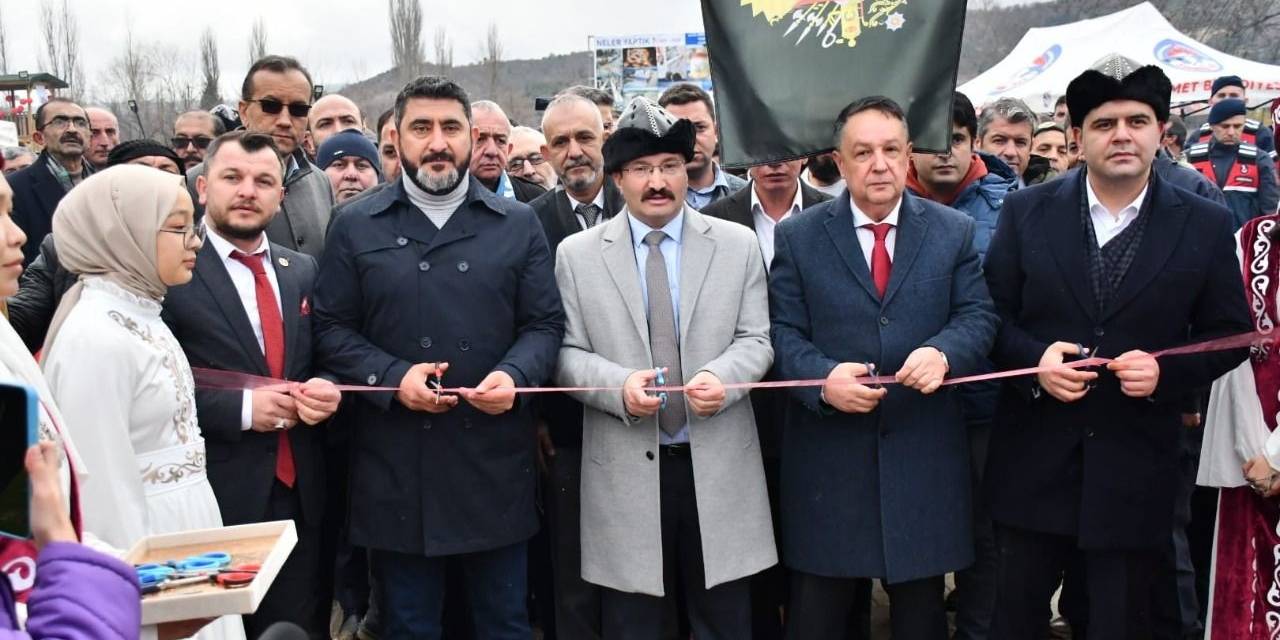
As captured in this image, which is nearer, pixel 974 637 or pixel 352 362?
pixel 352 362

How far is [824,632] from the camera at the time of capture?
13.0 ft

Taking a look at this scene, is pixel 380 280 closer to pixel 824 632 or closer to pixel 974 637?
pixel 824 632

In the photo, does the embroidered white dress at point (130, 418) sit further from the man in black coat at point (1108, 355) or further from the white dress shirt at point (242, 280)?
the man in black coat at point (1108, 355)

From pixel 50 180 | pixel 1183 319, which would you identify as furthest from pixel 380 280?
pixel 50 180

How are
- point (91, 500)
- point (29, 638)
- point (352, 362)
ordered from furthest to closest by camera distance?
point (352, 362) → point (91, 500) → point (29, 638)

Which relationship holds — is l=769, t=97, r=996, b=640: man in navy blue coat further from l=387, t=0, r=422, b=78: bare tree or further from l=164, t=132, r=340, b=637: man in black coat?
l=387, t=0, r=422, b=78: bare tree

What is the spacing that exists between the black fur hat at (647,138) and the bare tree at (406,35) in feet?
164

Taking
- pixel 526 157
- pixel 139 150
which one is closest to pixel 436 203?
pixel 139 150

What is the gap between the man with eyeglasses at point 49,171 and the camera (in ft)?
23.9

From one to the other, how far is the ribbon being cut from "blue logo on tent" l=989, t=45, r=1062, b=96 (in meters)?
16.1

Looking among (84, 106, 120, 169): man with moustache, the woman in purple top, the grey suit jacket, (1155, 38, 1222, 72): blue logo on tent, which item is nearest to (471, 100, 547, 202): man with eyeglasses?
the grey suit jacket

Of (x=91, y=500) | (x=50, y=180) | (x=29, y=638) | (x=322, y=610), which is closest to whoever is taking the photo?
(x=29, y=638)

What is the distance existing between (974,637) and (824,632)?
118cm

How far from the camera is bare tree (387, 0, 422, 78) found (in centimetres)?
5197
